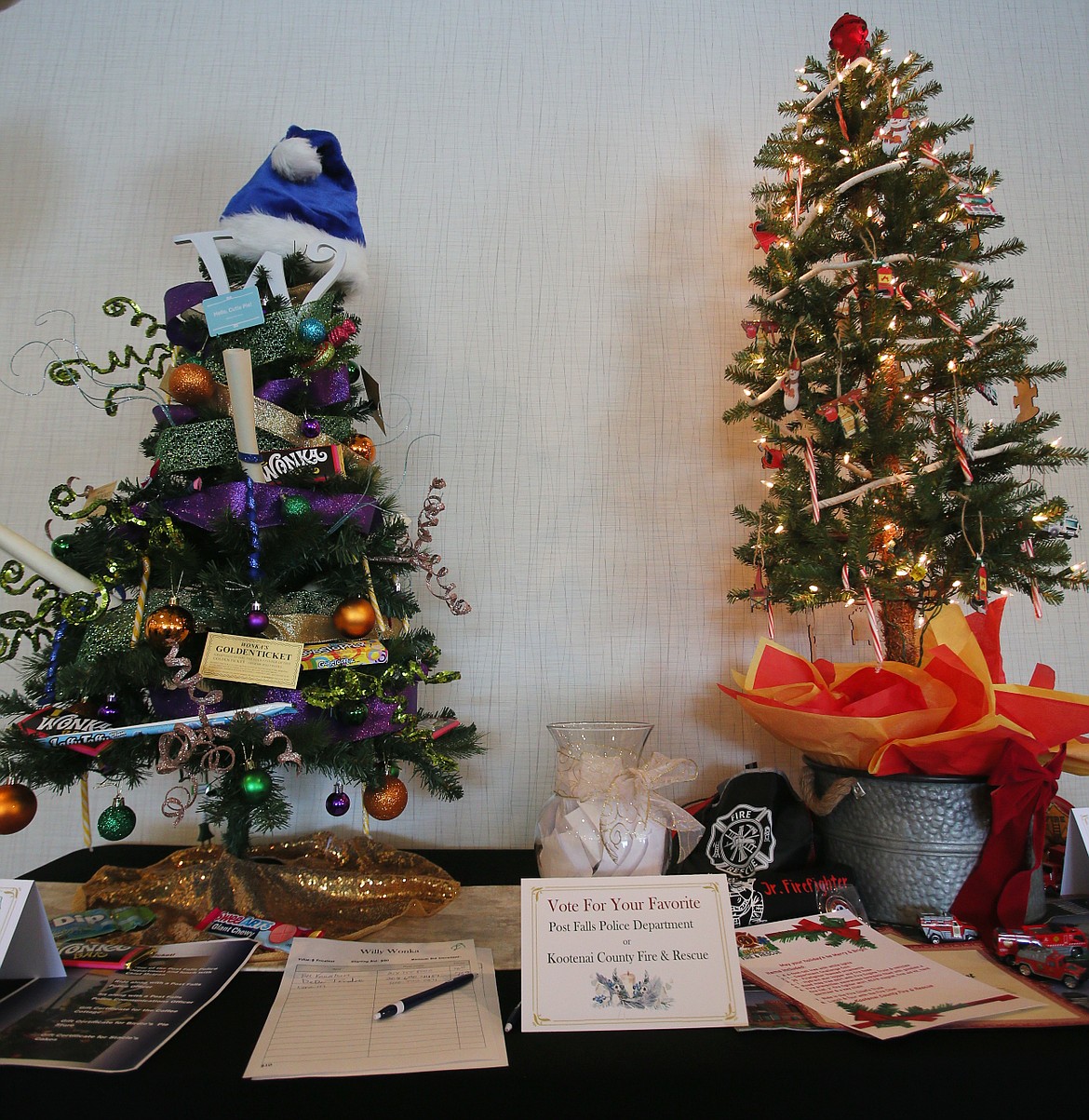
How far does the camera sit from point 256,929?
0.90 metres

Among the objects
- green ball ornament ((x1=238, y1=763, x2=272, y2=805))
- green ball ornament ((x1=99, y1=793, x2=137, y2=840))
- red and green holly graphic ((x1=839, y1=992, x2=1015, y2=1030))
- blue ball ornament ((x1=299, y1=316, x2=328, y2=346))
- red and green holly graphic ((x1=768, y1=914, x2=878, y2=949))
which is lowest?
red and green holly graphic ((x1=839, y1=992, x2=1015, y2=1030))

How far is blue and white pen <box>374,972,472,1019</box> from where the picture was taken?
688 millimetres

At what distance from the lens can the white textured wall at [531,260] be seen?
4.30ft

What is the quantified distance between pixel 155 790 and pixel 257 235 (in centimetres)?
94

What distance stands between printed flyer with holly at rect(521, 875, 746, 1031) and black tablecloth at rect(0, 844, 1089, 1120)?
2cm

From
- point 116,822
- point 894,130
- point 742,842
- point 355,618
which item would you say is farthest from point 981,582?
point 116,822

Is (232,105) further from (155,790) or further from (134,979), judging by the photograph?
(134,979)

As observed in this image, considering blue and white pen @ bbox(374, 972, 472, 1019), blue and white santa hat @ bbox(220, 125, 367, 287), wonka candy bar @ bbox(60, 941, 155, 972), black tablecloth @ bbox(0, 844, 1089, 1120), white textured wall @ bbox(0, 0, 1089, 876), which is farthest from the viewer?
white textured wall @ bbox(0, 0, 1089, 876)

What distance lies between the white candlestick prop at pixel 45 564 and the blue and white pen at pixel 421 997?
60cm

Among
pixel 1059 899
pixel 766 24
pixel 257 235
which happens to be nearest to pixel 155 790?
pixel 257 235

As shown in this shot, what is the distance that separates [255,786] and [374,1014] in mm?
286

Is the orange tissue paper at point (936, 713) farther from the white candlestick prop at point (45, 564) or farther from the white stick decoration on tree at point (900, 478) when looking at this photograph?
the white candlestick prop at point (45, 564)

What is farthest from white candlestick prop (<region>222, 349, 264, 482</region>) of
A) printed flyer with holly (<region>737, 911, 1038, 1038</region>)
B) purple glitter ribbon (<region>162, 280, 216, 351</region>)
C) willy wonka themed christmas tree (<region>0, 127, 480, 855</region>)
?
printed flyer with holly (<region>737, 911, 1038, 1038</region>)

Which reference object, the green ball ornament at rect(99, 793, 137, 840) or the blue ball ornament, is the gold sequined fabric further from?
the blue ball ornament
